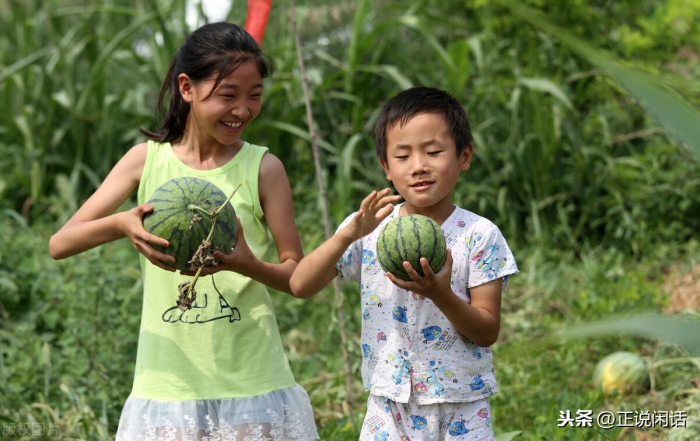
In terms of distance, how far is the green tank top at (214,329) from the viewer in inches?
105

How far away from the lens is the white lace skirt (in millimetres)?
2609

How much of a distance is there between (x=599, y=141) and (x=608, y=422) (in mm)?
3668

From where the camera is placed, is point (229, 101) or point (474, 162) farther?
point (474, 162)

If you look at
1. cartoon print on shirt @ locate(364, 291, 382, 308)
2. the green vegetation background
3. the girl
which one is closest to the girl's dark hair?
the girl

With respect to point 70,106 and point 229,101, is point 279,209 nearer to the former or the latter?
point 229,101

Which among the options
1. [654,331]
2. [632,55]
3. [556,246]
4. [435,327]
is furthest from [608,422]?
[632,55]

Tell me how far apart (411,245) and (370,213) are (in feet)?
0.49

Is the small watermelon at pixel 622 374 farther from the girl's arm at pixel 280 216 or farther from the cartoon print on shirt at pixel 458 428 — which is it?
the girl's arm at pixel 280 216

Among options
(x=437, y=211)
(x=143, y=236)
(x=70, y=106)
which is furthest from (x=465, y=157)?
(x=70, y=106)

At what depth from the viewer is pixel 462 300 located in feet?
7.64

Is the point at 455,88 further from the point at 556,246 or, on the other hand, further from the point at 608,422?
the point at 608,422


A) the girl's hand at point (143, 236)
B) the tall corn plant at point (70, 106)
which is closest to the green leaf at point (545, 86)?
the tall corn plant at point (70, 106)

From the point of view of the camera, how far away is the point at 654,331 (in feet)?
3.37

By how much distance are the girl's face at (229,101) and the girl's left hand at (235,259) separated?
340 millimetres
